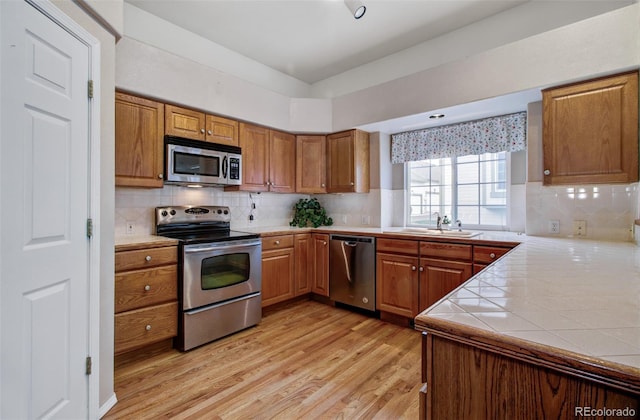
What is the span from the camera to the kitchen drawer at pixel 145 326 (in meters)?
2.10

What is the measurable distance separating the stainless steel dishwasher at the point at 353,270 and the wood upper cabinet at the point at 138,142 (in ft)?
6.26

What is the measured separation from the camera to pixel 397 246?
2941 millimetres

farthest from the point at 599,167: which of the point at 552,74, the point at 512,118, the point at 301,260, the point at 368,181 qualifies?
A: the point at 301,260

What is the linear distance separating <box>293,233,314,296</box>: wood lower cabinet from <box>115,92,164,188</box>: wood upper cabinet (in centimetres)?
157

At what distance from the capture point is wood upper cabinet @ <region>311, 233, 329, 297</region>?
3455 millimetres

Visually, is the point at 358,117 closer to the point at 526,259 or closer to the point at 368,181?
the point at 368,181

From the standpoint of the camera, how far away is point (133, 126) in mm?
2393

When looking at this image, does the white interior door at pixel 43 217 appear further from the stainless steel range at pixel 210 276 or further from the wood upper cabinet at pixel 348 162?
the wood upper cabinet at pixel 348 162

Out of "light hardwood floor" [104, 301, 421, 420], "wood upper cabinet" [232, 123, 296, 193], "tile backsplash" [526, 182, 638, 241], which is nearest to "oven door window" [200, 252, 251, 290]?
"light hardwood floor" [104, 301, 421, 420]

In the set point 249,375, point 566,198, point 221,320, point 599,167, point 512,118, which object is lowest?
point 249,375

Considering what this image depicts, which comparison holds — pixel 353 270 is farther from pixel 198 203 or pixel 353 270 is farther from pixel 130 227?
pixel 130 227

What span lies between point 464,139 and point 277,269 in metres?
2.46

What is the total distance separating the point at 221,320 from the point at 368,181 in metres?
2.28

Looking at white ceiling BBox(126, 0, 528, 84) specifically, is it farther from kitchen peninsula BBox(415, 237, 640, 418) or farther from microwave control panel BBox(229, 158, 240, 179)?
kitchen peninsula BBox(415, 237, 640, 418)
